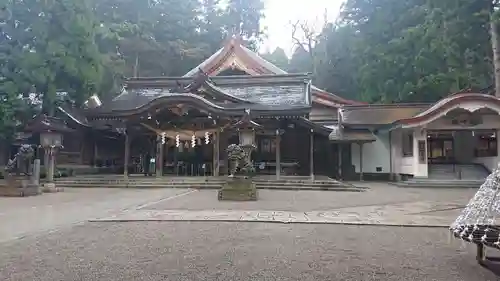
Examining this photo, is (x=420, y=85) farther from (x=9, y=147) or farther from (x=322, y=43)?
(x=9, y=147)

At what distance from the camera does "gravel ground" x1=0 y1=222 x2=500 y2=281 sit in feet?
12.9

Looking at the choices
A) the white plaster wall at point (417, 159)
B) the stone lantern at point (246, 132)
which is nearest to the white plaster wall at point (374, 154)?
the white plaster wall at point (417, 159)

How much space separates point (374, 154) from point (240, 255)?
717 inches

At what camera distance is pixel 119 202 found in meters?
10.8

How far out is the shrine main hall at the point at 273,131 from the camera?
18.0 meters

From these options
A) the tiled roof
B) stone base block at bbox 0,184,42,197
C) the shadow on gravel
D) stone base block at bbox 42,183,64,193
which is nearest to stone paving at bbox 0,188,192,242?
stone base block at bbox 0,184,42,197

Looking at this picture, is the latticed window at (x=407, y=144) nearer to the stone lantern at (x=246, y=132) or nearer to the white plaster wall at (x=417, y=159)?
the white plaster wall at (x=417, y=159)

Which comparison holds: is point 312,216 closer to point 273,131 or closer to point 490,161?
point 273,131

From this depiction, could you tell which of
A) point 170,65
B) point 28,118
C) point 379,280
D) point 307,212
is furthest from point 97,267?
point 170,65

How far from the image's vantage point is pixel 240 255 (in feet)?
15.4

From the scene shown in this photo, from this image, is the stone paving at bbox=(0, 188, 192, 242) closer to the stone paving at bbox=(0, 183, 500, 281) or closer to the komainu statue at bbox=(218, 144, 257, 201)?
the stone paving at bbox=(0, 183, 500, 281)

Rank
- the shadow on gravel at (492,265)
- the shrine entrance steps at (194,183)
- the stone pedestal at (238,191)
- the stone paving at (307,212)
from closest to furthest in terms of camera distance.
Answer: the shadow on gravel at (492,265) → the stone paving at (307,212) → the stone pedestal at (238,191) → the shrine entrance steps at (194,183)

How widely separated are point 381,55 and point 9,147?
23.7 metres

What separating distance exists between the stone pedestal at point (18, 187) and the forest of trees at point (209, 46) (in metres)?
5.00
